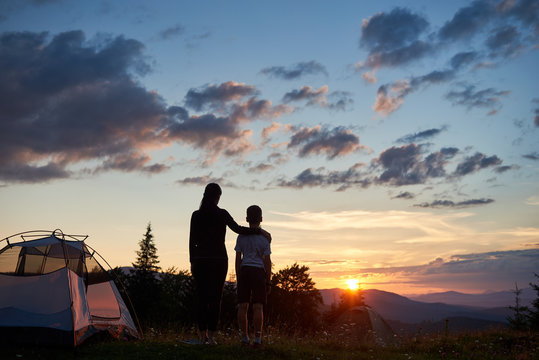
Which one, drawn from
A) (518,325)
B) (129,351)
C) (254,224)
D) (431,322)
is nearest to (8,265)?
(129,351)

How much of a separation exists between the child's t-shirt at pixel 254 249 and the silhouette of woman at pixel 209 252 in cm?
12

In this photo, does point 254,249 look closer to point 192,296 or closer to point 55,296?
point 55,296

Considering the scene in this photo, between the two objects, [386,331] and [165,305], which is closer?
[386,331]

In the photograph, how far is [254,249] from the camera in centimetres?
864

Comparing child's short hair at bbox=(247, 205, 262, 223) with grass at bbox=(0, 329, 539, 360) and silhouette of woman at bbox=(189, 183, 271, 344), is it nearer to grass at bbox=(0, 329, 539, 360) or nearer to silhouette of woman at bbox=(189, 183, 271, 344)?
silhouette of woman at bbox=(189, 183, 271, 344)

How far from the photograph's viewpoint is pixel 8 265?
33.8ft

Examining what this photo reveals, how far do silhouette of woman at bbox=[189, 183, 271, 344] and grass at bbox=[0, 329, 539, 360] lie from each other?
2.29 feet

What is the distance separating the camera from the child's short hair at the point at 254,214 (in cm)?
872

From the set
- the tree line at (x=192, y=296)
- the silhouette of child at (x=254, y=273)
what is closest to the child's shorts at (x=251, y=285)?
the silhouette of child at (x=254, y=273)

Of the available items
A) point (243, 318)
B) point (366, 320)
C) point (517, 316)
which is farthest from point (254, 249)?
point (517, 316)

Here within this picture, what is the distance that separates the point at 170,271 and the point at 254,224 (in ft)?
A: 165

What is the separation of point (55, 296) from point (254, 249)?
15.4 feet

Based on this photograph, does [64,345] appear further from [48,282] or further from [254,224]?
[254,224]

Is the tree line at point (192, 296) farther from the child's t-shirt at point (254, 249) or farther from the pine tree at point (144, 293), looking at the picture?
the child's t-shirt at point (254, 249)
